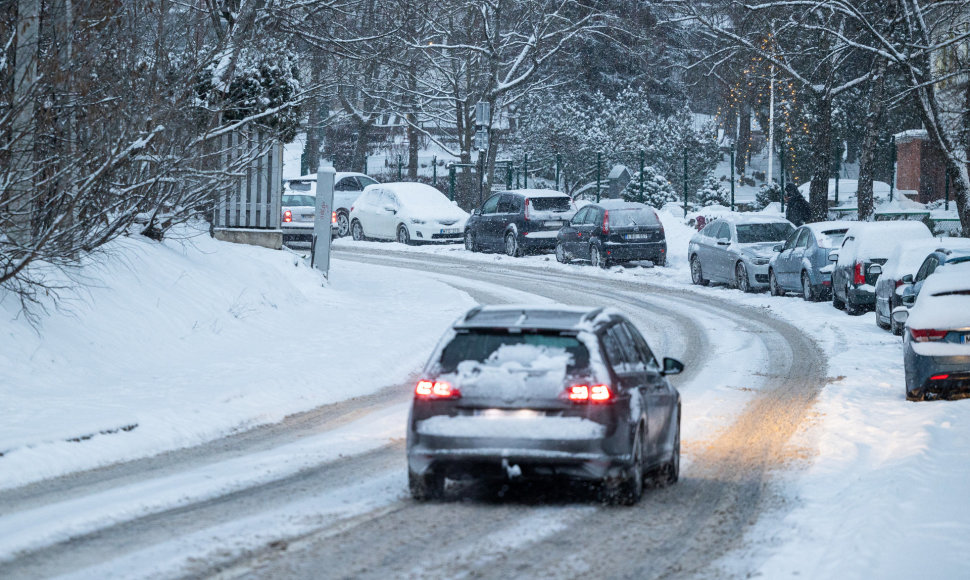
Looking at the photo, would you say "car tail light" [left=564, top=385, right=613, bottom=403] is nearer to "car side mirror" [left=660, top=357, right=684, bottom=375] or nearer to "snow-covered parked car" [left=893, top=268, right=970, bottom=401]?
"car side mirror" [left=660, top=357, right=684, bottom=375]

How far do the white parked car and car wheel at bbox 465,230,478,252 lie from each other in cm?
120

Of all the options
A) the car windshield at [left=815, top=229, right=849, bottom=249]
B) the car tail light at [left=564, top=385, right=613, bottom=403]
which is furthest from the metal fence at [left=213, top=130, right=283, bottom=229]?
the car tail light at [left=564, top=385, right=613, bottom=403]

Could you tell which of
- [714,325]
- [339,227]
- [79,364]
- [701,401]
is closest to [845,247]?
[714,325]

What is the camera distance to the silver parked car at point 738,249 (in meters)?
27.9

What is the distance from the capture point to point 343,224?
4400cm

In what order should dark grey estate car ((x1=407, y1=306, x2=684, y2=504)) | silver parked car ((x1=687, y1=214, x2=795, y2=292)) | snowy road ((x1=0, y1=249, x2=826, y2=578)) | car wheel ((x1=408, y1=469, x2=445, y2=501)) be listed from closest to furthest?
snowy road ((x1=0, y1=249, x2=826, y2=578)) < dark grey estate car ((x1=407, y1=306, x2=684, y2=504)) < car wheel ((x1=408, y1=469, x2=445, y2=501)) < silver parked car ((x1=687, y1=214, x2=795, y2=292))

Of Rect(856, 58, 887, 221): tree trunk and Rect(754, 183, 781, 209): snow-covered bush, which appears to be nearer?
Rect(856, 58, 887, 221): tree trunk

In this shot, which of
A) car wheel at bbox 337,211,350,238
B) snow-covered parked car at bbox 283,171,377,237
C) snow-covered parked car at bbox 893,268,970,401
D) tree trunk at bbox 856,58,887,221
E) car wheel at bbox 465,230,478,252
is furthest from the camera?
car wheel at bbox 337,211,350,238

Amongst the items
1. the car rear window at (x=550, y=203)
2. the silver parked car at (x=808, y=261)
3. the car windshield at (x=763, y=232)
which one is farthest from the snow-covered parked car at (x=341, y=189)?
the silver parked car at (x=808, y=261)

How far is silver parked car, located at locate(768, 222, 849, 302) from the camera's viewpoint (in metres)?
25.3

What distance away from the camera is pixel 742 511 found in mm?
8938

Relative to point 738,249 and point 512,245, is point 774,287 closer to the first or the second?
point 738,249

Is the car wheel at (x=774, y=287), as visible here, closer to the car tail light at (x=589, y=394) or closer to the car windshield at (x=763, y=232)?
the car windshield at (x=763, y=232)

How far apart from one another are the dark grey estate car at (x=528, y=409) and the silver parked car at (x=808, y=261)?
55.6ft
